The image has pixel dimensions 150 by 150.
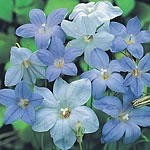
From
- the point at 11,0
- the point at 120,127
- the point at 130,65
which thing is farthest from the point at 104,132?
the point at 11,0

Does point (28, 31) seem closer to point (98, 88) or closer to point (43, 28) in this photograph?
point (43, 28)

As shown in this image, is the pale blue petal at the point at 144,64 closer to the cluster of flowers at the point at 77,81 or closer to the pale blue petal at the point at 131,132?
the cluster of flowers at the point at 77,81

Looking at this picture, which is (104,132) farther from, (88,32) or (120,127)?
(88,32)

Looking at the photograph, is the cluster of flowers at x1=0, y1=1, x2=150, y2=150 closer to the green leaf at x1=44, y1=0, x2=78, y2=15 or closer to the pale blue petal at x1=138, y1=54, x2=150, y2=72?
the pale blue petal at x1=138, y1=54, x2=150, y2=72

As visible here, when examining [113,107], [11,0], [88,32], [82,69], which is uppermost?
[88,32]

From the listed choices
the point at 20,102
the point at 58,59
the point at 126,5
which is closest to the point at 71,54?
the point at 58,59

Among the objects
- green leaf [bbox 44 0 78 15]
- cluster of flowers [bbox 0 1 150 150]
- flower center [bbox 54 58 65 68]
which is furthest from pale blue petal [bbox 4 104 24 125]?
green leaf [bbox 44 0 78 15]
